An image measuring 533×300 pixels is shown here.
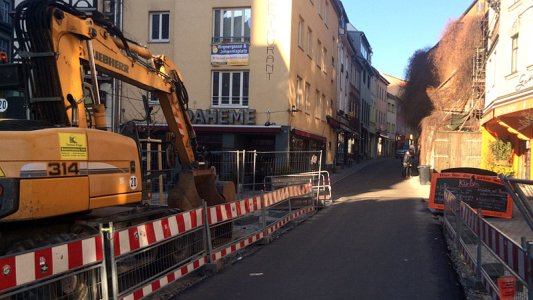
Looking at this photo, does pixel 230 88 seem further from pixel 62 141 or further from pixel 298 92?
pixel 62 141

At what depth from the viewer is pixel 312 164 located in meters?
21.6

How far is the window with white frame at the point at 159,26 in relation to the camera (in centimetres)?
2389

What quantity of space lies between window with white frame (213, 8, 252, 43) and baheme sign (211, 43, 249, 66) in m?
0.27

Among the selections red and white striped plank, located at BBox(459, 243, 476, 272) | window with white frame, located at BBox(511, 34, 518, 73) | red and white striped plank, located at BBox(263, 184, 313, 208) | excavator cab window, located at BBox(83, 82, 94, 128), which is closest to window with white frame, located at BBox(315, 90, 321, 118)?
window with white frame, located at BBox(511, 34, 518, 73)

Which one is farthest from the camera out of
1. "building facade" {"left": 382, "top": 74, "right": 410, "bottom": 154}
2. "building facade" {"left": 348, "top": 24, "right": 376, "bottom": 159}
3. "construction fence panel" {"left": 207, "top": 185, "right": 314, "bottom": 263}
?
"building facade" {"left": 382, "top": 74, "right": 410, "bottom": 154}

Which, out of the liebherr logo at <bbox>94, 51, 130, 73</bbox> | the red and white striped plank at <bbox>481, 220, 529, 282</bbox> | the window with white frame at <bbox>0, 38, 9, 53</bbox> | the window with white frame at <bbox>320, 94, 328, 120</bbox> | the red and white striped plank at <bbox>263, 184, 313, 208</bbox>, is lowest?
the red and white striped plank at <bbox>263, 184, 313, 208</bbox>

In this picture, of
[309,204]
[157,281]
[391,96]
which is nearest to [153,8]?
[309,204]

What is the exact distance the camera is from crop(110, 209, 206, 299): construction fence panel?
552 cm

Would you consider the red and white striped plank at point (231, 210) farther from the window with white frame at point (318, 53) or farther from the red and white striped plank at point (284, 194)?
the window with white frame at point (318, 53)

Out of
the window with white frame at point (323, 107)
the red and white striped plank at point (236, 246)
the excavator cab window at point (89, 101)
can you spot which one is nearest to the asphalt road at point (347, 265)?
the red and white striped plank at point (236, 246)

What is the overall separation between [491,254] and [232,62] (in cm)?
1833

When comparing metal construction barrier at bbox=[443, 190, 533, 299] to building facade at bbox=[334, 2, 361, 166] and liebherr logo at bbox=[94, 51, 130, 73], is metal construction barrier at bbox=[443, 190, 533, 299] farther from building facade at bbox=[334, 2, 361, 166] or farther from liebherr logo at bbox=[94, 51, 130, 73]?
building facade at bbox=[334, 2, 361, 166]

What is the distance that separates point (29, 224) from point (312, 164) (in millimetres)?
16961

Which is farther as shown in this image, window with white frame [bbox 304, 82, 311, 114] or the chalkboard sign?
window with white frame [bbox 304, 82, 311, 114]
